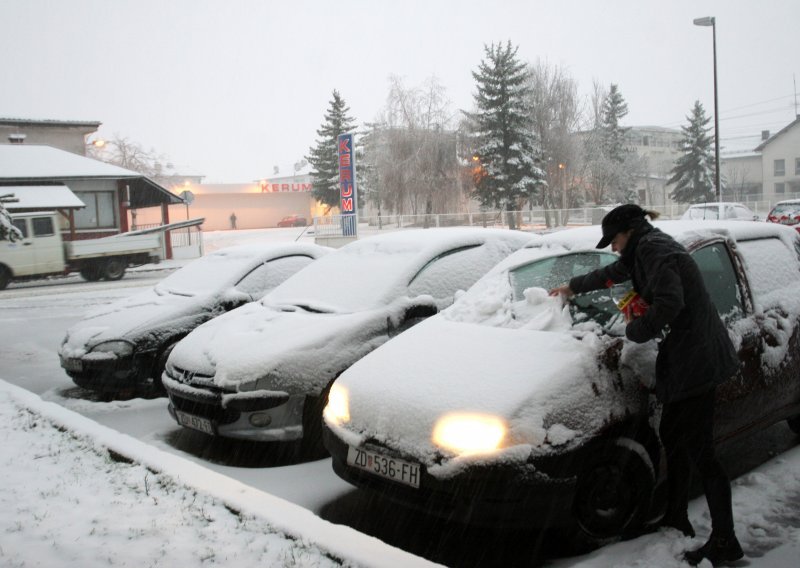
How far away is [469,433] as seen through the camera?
3.26 meters

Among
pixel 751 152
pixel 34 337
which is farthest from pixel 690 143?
pixel 34 337

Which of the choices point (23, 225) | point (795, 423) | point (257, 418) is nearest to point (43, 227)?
point (23, 225)

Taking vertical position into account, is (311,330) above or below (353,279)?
below

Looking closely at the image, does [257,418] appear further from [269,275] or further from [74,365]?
[269,275]

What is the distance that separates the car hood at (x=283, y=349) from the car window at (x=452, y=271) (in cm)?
43

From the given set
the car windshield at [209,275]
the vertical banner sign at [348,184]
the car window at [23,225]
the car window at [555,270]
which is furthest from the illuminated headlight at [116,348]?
the vertical banner sign at [348,184]

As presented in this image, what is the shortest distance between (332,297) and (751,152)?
3315 inches

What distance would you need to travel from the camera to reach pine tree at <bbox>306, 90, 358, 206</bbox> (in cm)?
5581

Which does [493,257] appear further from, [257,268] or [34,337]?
[34,337]

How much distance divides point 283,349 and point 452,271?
1.73 metres

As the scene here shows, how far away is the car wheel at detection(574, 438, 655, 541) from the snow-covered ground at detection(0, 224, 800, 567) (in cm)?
10

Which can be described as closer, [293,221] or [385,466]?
[385,466]

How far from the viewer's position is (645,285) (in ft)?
11.2

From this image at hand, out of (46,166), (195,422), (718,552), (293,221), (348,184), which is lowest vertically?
(718,552)
